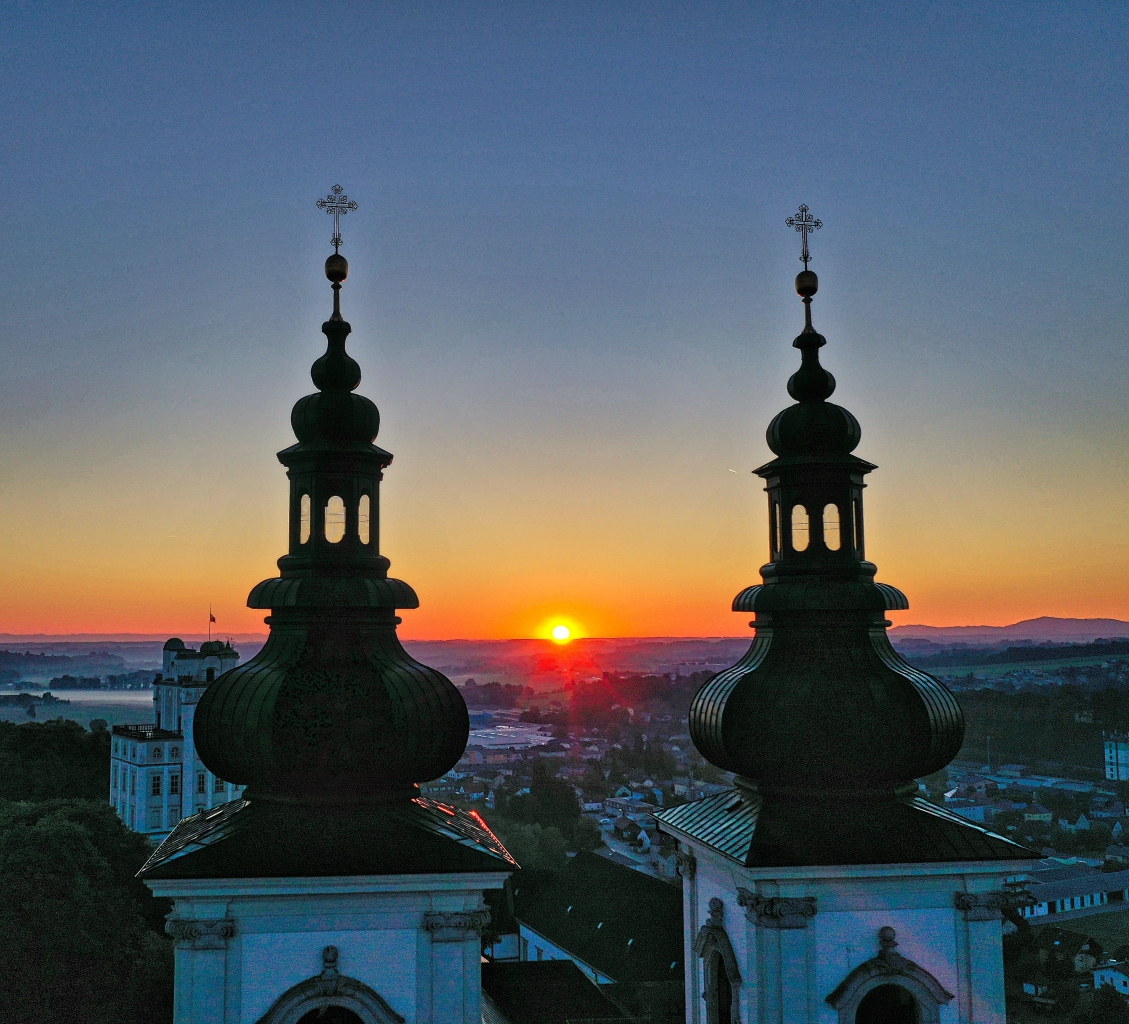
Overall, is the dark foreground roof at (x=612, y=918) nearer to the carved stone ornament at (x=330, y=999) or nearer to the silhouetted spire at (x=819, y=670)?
the silhouetted spire at (x=819, y=670)

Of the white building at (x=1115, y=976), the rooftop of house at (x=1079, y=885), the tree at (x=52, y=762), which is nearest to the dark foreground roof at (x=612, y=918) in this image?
the white building at (x=1115, y=976)

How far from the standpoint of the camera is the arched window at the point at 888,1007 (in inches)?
520

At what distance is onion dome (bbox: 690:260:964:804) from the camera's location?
13531 mm

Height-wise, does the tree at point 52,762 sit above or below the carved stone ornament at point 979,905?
below

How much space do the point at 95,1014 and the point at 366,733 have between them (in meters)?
28.3

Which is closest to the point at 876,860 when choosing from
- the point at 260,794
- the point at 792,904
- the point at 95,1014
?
the point at 792,904

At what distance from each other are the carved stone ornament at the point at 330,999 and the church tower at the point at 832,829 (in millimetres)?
4719

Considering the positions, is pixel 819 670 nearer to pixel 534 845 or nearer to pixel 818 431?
pixel 818 431

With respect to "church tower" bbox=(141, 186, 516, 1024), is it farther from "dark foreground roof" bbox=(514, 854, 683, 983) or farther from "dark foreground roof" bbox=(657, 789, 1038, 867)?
"dark foreground roof" bbox=(514, 854, 683, 983)

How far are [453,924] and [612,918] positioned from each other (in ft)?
119

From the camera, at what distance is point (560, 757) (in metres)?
112

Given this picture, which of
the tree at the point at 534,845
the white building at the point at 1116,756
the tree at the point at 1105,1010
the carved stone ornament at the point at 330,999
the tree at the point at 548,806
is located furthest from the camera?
the white building at the point at 1116,756

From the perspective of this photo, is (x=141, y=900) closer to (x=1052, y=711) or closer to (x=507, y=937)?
(x=507, y=937)

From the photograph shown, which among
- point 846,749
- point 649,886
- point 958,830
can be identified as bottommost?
point 649,886
